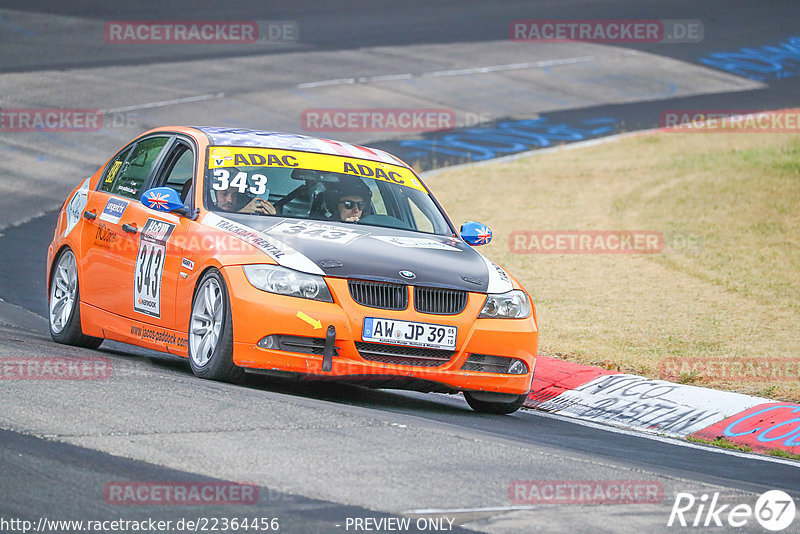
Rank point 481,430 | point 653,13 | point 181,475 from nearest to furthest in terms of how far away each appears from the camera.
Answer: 1. point 181,475
2. point 481,430
3. point 653,13

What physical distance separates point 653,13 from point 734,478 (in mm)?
33644

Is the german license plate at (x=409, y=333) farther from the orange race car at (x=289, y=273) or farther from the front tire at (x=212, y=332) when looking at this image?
the front tire at (x=212, y=332)

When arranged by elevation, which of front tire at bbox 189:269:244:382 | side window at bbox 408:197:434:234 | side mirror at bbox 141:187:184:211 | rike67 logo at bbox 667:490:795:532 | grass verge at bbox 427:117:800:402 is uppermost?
side mirror at bbox 141:187:184:211

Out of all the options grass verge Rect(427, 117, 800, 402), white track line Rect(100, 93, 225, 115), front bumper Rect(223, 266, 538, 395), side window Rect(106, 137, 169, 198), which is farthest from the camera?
white track line Rect(100, 93, 225, 115)

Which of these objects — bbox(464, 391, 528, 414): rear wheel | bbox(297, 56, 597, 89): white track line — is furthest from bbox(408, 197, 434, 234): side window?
bbox(297, 56, 597, 89): white track line

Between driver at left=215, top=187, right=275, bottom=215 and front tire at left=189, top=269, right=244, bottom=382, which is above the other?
driver at left=215, top=187, right=275, bottom=215

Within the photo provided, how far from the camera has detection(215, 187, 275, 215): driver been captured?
343 inches

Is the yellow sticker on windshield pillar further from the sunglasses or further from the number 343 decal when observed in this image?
the number 343 decal

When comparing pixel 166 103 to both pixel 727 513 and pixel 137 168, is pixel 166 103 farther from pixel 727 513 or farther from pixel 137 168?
pixel 727 513

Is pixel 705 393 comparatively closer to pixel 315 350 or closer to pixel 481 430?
pixel 481 430

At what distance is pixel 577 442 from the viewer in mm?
7555

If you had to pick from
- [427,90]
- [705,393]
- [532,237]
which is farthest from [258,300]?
[427,90]

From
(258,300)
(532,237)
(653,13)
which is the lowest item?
(532,237)

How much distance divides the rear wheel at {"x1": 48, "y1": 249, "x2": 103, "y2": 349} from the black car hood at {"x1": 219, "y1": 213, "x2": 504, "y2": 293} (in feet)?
6.42
